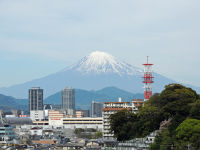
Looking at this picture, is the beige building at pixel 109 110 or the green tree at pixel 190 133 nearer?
the green tree at pixel 190 133

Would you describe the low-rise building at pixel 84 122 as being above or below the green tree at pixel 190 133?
above

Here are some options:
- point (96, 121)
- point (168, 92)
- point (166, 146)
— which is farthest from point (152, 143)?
point (96, 121)

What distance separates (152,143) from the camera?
6694 cm

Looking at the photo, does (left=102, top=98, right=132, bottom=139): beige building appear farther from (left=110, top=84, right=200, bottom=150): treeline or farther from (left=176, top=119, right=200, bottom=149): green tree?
(left=176, top=119, right=200, bottom=149): green tree

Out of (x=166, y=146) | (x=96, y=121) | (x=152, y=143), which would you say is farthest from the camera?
(x=96, y=121)

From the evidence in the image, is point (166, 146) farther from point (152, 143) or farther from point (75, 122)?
point (75, 122)

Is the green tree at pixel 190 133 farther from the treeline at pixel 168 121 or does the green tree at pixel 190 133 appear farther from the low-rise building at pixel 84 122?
the low-rise building at pixel 84 122

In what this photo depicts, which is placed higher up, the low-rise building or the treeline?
the low-rise building

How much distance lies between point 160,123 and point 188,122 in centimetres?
1248

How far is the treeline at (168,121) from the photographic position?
58938mm

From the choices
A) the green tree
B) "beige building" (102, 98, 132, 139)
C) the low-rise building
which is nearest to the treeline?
the green tree

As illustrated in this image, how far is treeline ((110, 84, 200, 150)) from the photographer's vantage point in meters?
58.9

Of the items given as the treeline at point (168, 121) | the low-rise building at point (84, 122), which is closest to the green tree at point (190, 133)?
the treeline at point (168, 121)

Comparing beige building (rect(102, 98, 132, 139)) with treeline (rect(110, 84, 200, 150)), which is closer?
treeline (rect(110, 84, 200, 150))
